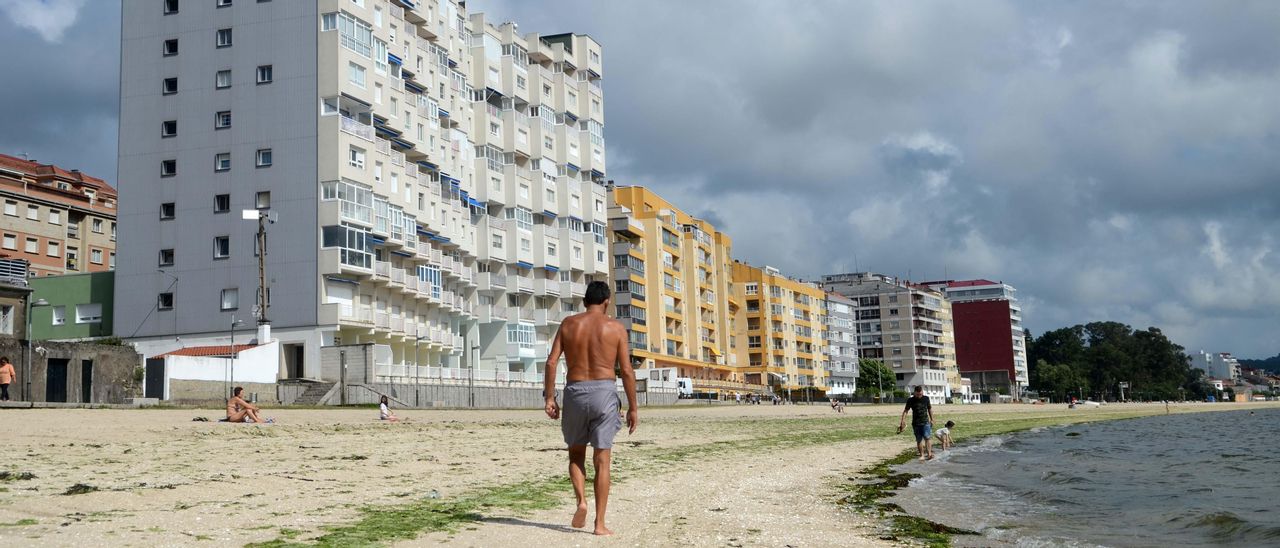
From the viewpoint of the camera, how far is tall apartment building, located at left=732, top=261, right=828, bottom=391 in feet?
458

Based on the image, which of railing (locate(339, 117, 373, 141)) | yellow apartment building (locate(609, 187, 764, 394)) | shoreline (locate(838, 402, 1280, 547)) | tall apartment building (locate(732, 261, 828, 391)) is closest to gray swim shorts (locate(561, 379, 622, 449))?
shoreline (locate(838, 402, 1280, 547))

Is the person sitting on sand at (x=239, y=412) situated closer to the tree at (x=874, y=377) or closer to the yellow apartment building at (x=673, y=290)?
the yellow apartment building at (x=673, y=290)

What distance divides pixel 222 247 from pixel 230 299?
331cm

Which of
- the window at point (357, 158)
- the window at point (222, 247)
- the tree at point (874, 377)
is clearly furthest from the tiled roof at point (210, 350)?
the tree at point (874, 377)

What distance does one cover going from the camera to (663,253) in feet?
370

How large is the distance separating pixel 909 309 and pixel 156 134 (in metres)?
145

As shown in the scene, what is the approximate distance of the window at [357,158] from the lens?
65.1 metres

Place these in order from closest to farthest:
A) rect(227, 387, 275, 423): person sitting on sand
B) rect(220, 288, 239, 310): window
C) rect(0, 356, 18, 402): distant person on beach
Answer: rect(227, 387, 275, 423): person sitting on sand < rect(0, 356, 18, 402): distant person on beach < rect(220, 288, 239, 310): window

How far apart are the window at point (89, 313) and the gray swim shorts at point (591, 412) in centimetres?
6679

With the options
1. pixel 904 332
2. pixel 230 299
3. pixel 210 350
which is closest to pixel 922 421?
pixel 210 350

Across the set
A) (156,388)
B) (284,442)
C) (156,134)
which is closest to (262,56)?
(156,134)

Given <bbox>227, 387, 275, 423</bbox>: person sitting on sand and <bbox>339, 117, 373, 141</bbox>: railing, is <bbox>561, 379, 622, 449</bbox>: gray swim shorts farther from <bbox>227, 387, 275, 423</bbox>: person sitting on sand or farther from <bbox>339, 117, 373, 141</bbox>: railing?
<bbox>339, 117, 373, 141</bbox>: railing

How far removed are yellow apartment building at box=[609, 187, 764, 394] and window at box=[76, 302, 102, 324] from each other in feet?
148

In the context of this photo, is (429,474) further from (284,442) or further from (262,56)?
(262,56)
